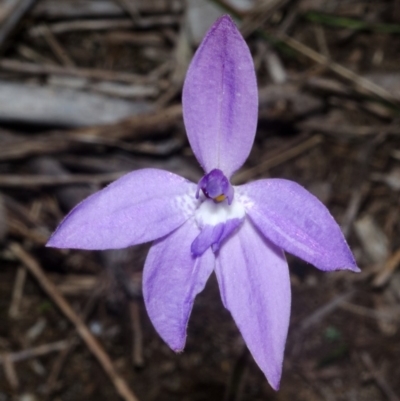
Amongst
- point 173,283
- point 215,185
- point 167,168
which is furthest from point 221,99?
point 167,168

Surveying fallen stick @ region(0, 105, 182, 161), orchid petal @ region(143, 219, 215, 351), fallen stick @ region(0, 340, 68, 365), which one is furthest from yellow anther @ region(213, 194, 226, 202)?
fallen stick @ region(0, 340, 68, 365)

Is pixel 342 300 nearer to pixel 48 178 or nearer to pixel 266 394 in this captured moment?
pixel 266 394

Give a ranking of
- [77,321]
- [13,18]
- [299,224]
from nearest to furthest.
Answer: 1. [299,224]
2. [77,321]
3. [13,18]

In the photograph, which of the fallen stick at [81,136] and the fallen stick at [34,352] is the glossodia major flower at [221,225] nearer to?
the fallen stick at [81,136]

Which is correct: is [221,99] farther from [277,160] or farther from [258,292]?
[277,160]

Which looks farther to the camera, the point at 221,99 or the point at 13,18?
the point at 13,18
